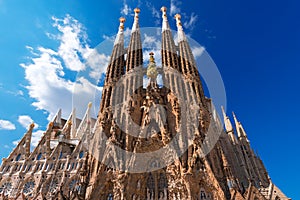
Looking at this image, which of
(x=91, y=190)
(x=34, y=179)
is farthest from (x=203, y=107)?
(x=34, y=179)

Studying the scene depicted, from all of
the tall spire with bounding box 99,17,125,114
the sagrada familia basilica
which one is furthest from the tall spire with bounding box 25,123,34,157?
the tall spire with bounding box 99,17,125,114

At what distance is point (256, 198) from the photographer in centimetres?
2183

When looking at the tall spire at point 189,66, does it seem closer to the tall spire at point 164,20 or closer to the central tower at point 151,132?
the central tower at point 151,132

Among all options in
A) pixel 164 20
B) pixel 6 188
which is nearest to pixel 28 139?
pixel 6 188

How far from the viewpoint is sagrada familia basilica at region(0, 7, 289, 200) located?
23.4 m

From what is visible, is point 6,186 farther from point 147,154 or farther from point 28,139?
point 147,154

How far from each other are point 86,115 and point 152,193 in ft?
84.4

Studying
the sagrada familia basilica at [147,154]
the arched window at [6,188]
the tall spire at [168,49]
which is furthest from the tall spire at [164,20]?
the arched window at [6,188]

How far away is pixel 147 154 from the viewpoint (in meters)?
26.9

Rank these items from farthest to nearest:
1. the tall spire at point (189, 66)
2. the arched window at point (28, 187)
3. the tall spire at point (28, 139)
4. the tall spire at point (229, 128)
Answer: the tall spire at point (229, 128)
the tall spire at point (189, 66)
the tall spire at point (28, 139)
the arched window at point (28, 187)

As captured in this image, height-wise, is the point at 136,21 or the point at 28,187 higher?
the point at 136,21

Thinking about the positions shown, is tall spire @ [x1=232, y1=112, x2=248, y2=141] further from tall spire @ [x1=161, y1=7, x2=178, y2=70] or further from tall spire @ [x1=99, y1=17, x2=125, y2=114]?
tall spire @ [x1=99, y1=17, x2=125, y2=114]

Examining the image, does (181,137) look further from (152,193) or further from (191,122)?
(152,193)

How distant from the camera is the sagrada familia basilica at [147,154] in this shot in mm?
23422
